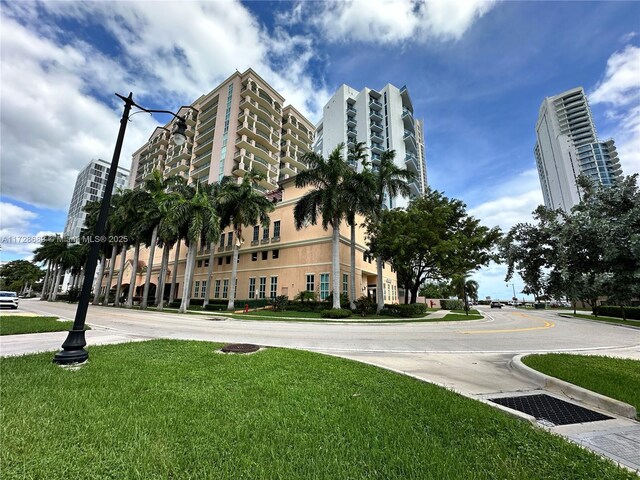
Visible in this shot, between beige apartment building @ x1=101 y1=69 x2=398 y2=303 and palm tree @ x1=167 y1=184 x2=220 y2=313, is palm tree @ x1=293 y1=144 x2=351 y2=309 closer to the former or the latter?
beige apartment building @ x1=101 y1=69 x2=398 y2=303

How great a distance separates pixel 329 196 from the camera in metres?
26.2

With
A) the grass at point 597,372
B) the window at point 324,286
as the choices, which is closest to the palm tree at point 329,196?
the window at point 324,286

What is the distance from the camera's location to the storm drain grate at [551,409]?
4477mm

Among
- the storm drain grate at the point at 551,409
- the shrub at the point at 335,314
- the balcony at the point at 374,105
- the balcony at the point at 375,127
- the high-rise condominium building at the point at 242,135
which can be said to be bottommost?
the storm drain grate at the point at 551,409

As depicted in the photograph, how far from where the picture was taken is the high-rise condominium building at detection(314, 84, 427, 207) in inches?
2766

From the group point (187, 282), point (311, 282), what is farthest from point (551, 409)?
point (187, 282)

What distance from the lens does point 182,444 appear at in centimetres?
308

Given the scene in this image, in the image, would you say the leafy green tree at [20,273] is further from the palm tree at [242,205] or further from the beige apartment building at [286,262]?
the palm tree at [242,205]

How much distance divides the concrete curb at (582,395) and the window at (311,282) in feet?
83.8

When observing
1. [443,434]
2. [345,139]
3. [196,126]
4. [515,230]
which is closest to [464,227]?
[515,230]

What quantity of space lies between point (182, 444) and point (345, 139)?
2987 inches

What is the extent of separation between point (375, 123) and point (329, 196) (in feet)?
179

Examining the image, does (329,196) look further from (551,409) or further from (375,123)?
(375,123)

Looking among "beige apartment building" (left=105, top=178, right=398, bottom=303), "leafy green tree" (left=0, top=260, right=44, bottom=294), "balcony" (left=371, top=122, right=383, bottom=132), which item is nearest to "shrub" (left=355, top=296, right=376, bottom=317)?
"beige apartment building" (left=105, top=178, right=398, bottom=303)
